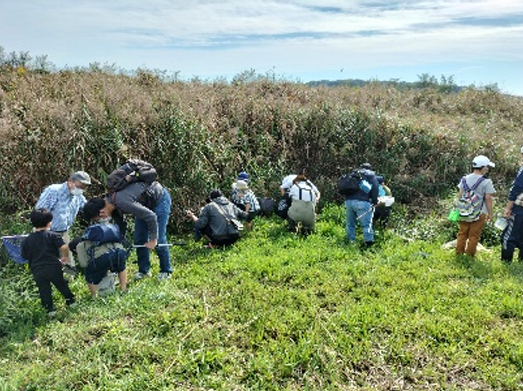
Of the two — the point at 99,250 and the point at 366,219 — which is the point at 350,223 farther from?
the point at 99,250

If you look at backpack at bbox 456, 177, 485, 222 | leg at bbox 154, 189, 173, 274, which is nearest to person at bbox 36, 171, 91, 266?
leg at bbox 154, 189, 173, 274

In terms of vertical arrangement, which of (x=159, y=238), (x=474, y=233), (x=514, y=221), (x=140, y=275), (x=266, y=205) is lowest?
(x=140, y=275)

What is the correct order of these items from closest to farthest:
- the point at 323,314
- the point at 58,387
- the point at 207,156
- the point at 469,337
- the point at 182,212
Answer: the point at 58,387
the point at 469,337
the point at 323,314
the point at 182,212
the point at 207,156

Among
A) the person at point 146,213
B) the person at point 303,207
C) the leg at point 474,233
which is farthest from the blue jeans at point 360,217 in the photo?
the person at point 146,213

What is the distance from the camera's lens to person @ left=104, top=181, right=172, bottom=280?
19.0 feet

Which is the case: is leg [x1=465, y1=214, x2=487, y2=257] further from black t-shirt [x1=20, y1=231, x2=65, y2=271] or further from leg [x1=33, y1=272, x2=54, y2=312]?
leg [x1=33, y1=272, x2=54, y2=312]

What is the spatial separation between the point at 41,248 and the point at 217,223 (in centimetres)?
290

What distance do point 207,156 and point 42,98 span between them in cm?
349

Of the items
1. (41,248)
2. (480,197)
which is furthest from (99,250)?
(480,197)

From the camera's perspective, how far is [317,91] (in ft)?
46.1

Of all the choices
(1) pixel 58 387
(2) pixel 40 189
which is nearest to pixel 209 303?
(1) pixel 58 387

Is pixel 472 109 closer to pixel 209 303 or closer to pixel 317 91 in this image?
pixel 317 91

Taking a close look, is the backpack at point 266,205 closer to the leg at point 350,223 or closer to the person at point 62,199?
the leg at point 350,223

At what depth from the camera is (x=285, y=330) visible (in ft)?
16.0
